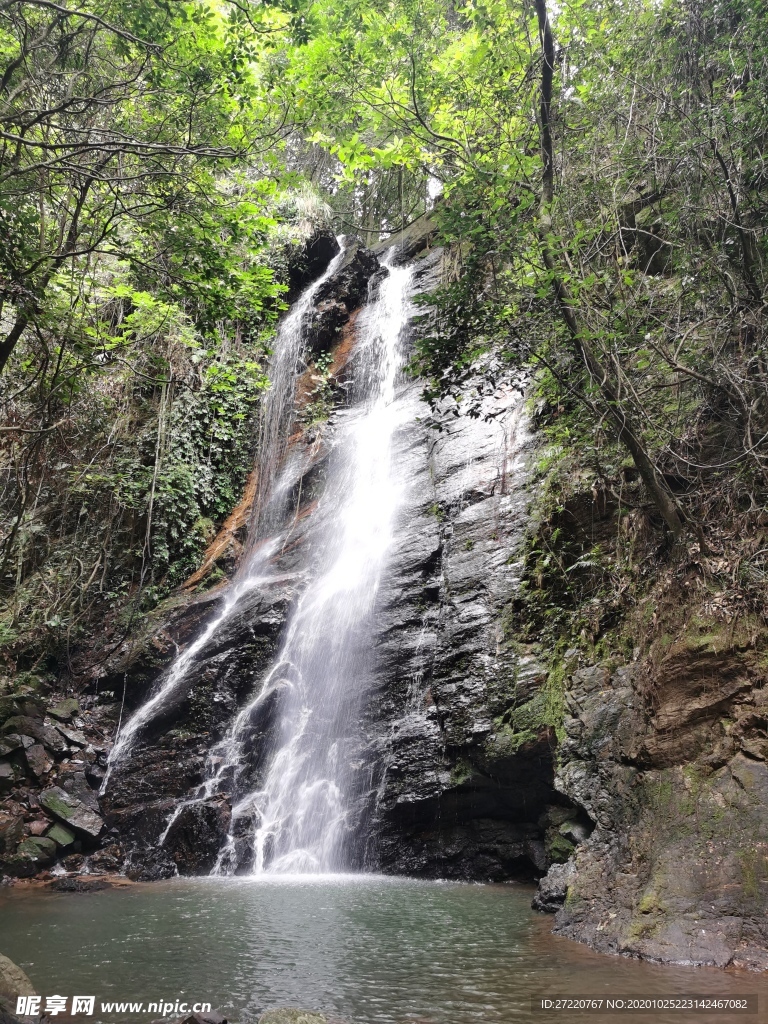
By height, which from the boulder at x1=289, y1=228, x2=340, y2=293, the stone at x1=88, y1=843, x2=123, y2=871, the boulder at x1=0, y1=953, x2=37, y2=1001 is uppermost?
the boulder at x1=289, y1=228, x2=340, y2=293

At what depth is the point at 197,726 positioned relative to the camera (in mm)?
9852

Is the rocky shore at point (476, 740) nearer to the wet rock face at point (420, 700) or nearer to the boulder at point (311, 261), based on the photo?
the wet rock face at point (420, 700)

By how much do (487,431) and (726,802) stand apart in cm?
766

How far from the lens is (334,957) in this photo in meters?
4.65

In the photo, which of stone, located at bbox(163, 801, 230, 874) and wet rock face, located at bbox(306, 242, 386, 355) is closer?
stone, located at bbox(163, 801, 230, 874)

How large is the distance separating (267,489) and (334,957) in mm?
11053

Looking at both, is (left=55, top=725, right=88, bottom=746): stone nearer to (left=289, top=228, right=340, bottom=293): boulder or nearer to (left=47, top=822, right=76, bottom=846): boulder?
(left=47, top=822, right=76, bottom=846): boulder

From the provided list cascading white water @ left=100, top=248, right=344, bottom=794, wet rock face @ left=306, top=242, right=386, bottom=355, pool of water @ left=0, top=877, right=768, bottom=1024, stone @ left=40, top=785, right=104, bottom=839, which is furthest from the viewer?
wet rock face @ left=306, top=242, right=386, bottom=355

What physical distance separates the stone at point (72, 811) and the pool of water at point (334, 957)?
1.89 m

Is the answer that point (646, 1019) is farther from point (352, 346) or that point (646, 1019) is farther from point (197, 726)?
point (352, 346)

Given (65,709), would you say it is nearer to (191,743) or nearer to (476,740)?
(191,743)

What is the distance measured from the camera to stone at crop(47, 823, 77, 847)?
27.8ft

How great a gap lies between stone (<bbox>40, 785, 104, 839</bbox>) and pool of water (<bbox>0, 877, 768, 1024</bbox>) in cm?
189

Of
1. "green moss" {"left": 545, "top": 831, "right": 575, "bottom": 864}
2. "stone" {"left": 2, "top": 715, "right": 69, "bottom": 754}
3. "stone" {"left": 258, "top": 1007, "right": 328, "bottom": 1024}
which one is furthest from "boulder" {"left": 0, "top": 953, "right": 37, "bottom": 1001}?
"stone" {"left": 2, "top": 715, "right": 69, "bottom": 754}
